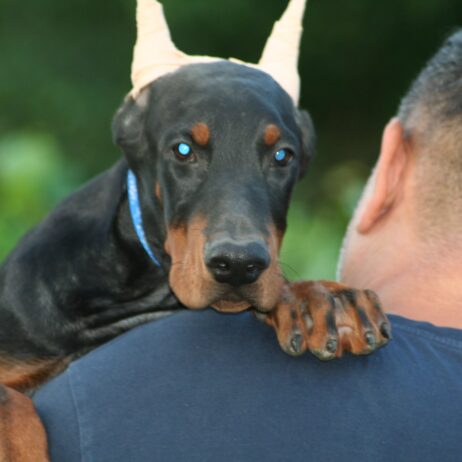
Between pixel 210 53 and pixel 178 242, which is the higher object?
pixel 178 242

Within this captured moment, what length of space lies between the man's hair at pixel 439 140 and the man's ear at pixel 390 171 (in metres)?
0.03

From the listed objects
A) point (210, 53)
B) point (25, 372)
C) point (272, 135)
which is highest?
point (272, 135)

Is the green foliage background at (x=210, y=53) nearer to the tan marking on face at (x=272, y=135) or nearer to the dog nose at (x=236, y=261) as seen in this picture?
the tan marking on face at (x=272, y=135)

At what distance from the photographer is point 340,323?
8.30ft

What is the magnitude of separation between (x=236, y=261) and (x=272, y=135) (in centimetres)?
44

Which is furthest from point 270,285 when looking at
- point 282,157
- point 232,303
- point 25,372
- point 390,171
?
point 25,372

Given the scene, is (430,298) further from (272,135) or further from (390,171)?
(272,135)

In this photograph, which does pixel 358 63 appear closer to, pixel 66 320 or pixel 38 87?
pixel 38 87

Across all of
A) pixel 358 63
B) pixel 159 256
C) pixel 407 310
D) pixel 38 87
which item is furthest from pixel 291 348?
pixel 358 63

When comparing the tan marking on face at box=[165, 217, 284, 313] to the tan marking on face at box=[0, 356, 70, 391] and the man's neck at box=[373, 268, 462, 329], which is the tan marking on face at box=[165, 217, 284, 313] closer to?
the man's neck at box=[373, 268, 462, 329]

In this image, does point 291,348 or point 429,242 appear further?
point 429,242

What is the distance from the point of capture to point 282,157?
9.67 feet

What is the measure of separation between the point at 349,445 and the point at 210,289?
22.3 inches

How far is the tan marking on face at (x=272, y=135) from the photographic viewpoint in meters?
2.89
